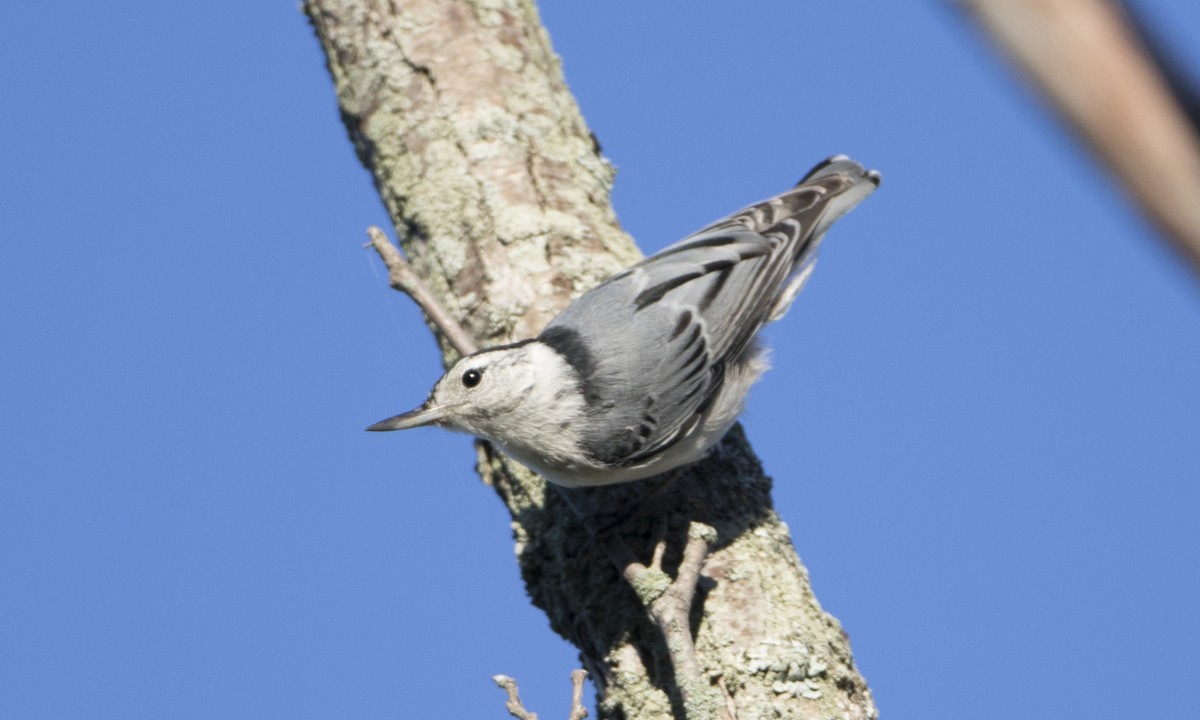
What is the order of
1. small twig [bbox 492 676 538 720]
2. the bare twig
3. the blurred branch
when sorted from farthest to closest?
the bare twig → small twig [bbox 492 676 538 720] → the blurred branch

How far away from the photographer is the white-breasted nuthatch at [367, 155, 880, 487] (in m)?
3.14

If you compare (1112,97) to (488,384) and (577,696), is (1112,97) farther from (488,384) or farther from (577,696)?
(488,384)

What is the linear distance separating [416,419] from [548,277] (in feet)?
1.82

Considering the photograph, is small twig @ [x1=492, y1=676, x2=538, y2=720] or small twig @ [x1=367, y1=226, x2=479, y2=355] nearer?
small twig @ [x1=492, y1=676, x2=538, y2=720]

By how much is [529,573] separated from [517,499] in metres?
0.27

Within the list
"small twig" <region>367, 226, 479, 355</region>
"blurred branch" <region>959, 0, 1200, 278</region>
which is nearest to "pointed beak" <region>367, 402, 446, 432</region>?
"small twig" <region>367, 226, 479, 355</region>

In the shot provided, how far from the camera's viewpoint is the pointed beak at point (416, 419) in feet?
10.6

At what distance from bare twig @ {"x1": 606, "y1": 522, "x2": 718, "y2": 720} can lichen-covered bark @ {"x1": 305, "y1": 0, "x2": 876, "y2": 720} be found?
0.10ft

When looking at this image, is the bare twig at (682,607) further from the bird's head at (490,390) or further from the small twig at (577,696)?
the bird's head at (490,390)

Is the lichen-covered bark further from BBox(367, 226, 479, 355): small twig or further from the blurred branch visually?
the blurred branch

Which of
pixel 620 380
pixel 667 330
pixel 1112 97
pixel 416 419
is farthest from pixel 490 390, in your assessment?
pixel 1112 97

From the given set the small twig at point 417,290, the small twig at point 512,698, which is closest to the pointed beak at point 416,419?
the small twig at point 417,290

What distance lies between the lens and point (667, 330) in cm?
325

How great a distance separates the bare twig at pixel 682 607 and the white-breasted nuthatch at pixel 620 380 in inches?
15.7
